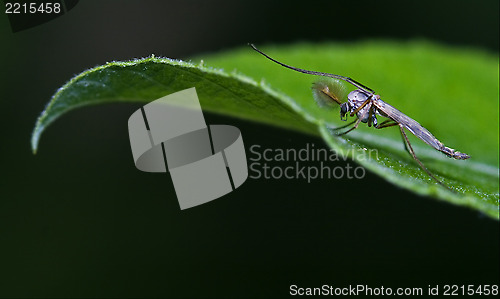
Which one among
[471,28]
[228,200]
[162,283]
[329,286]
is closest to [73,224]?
[162,283]

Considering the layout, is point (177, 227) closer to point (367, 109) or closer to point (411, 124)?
point (367, 109)

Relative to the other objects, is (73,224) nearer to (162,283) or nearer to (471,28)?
(162,283)

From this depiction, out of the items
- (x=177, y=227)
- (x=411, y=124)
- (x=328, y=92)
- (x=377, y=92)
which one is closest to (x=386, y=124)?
(x=411, y=124)

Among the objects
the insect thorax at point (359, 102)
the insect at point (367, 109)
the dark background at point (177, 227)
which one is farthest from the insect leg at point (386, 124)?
the dark background at point (177, 227)

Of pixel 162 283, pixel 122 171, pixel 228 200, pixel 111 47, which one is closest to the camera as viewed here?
pixel 162 283

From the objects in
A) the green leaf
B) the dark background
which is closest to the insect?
the green leaf
